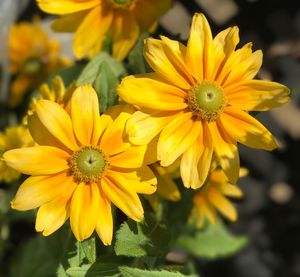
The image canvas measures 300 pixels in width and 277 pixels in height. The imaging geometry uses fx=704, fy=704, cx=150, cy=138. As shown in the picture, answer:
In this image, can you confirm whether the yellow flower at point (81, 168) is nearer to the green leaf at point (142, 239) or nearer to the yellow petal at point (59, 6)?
the green leaf at point (142, 239)

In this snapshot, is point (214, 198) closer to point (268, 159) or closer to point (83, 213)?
point (83, 213)

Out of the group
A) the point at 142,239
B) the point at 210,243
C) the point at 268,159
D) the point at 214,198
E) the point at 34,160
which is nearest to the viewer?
the point at 34,160

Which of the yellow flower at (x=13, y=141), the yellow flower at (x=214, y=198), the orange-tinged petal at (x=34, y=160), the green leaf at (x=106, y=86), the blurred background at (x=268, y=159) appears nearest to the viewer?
the orange-tinged petal at (x=34, y=160)

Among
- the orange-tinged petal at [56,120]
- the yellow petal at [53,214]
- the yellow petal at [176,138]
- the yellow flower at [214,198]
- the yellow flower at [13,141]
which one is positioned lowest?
the yellow flower at [214,198]

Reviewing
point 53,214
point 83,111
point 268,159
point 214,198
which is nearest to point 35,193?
point 53,214

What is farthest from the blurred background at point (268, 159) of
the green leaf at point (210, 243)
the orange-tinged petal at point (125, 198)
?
the orange-tinged petal at point (125, 198)

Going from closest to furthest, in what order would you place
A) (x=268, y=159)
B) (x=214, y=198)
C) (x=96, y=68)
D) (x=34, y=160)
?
(x=34, y=160), (x=96, y=68), (x=214, y=198), (x=268, y=159)
